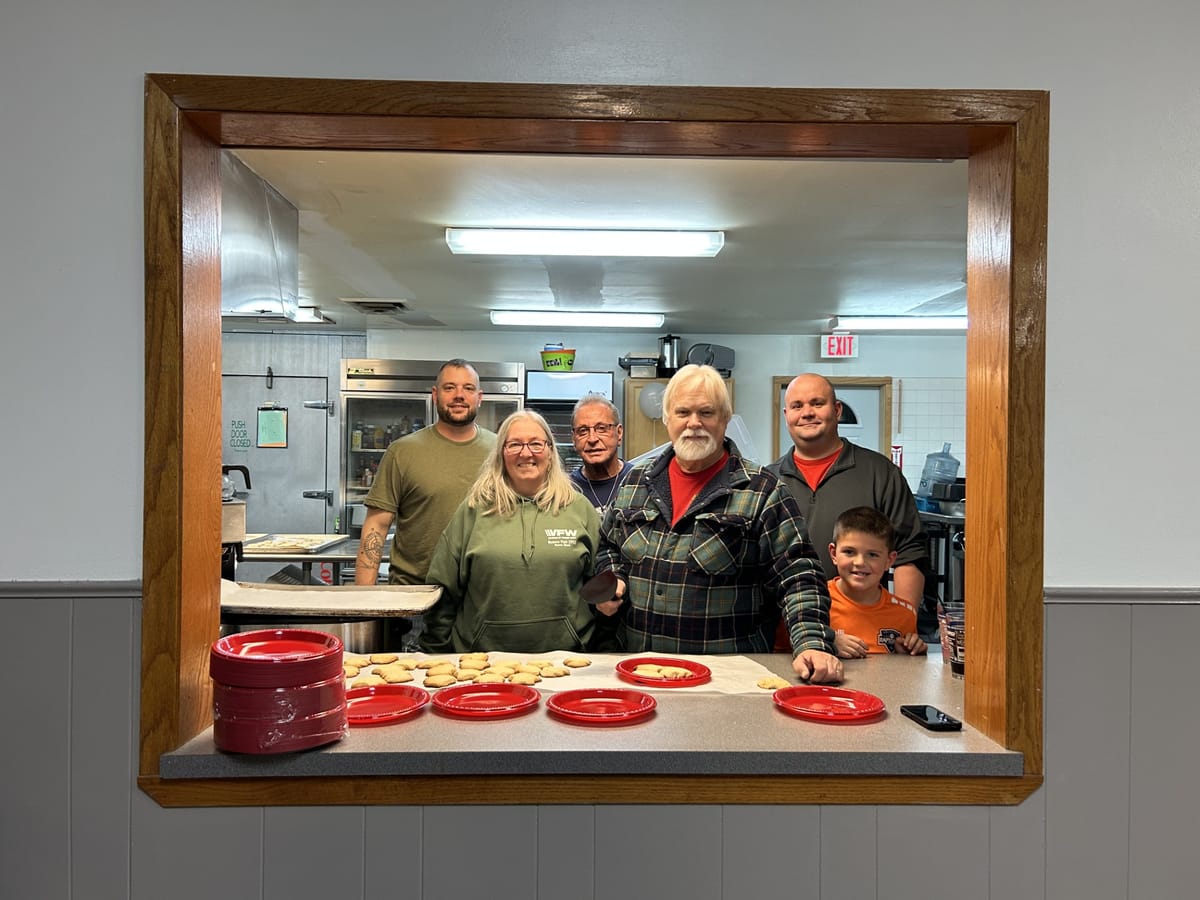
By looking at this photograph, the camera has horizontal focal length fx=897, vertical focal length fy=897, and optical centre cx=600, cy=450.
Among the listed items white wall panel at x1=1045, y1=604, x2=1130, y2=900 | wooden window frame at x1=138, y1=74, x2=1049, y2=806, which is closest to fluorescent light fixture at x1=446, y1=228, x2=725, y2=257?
wooden window frame at x1=138, y1=74, x2=1049, y2=806

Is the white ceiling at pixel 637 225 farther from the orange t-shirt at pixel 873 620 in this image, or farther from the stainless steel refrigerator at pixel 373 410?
the orange t-shirt at pixel 873 620

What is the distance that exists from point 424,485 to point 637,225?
1.43 m

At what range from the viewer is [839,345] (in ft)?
23.9

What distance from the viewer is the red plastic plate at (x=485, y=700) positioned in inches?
71.2

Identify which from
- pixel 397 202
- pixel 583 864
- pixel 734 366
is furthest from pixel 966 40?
pixel 734 366

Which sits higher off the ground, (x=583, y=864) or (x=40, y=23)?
(x=40, y=23)

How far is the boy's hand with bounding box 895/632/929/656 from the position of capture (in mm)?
2531

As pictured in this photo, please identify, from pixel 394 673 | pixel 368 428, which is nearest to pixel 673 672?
pixel 394 673

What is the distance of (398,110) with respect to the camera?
165cm

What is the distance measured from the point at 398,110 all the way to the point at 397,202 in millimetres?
1863

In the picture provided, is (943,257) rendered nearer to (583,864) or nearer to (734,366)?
(734,366)

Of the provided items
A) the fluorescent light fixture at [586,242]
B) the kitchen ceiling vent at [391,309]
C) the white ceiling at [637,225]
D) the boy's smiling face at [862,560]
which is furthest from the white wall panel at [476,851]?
the kitchen ceiling vent at [391,309]

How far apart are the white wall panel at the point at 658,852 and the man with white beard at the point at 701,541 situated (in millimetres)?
773

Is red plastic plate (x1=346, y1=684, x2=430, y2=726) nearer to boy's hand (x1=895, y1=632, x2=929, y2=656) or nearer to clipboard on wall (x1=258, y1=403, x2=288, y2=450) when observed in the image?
boy's hand (x1=895, y1=632, x2=929, y2=656)
